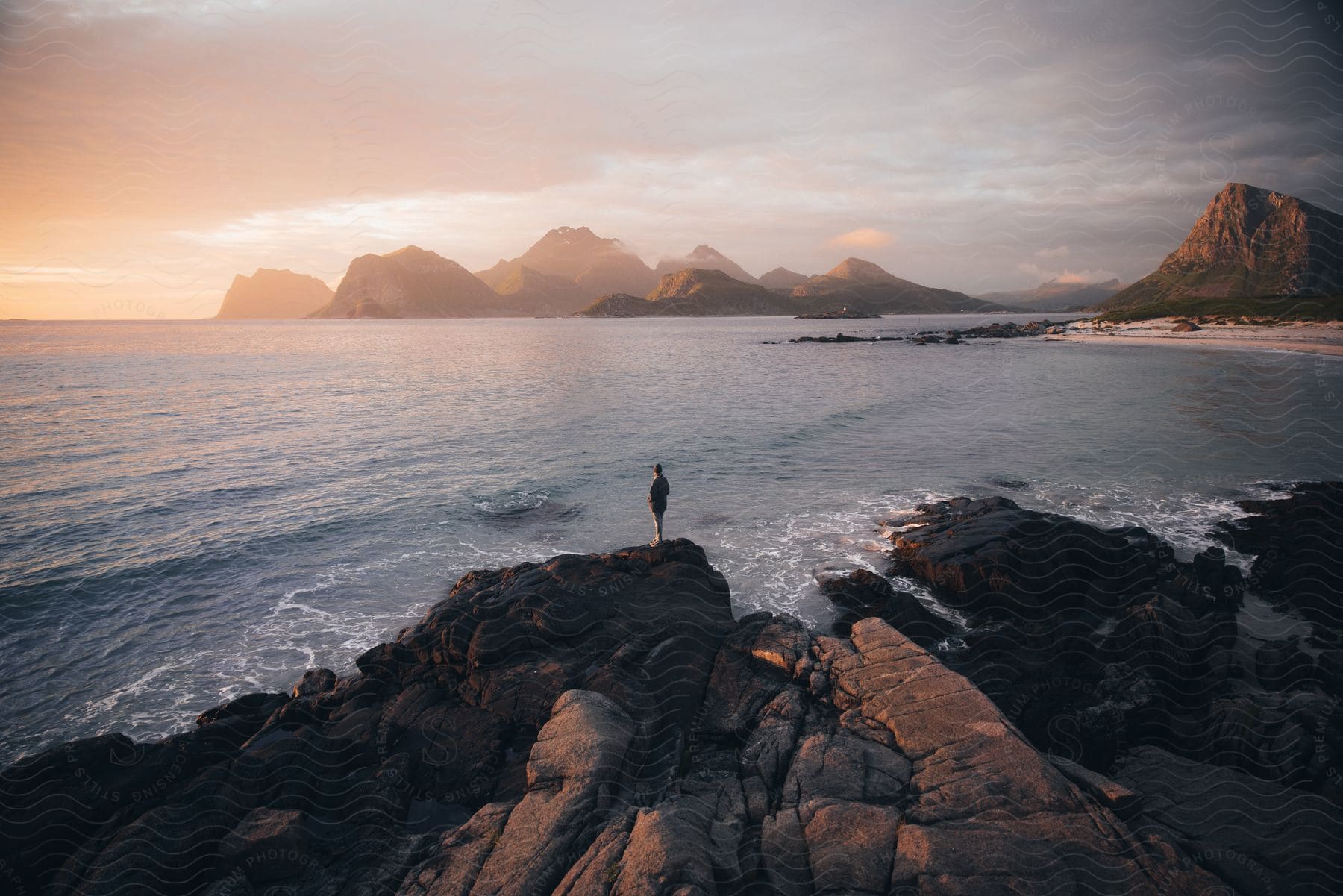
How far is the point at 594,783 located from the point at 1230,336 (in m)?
95.0

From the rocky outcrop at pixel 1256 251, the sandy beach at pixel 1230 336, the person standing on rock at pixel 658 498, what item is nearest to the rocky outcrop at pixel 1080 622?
the person standing on rock at pixel 658 498

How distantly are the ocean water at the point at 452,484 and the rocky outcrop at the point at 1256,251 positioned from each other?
104954 mm

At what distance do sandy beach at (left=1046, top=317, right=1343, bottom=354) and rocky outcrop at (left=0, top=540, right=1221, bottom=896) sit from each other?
243 ft

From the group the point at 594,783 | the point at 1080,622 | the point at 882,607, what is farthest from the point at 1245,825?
the point at 594,783

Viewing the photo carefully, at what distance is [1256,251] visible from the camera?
427 ft

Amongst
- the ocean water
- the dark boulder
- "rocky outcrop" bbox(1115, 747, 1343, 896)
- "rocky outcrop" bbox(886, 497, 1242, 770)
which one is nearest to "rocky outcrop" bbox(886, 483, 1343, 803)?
"rocky outcrop" bbox(886, 497, 1242, 770)

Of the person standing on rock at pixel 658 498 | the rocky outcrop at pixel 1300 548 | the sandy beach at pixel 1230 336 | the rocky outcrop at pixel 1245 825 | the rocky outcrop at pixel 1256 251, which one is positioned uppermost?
the rocky outcrop at pixel 1256 251

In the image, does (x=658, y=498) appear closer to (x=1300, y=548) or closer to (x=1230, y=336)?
(x=1300, y=548)

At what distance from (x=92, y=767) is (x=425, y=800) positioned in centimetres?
507

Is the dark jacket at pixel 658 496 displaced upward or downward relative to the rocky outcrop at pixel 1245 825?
upward

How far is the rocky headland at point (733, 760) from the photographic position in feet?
19.1

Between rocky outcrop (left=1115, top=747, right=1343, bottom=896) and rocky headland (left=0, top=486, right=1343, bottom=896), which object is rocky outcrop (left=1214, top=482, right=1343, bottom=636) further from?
rocky outcrop (left=1115, top=747, right=1343, bottom=896)

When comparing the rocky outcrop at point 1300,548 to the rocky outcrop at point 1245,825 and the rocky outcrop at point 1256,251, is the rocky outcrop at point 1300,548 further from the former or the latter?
the rocky outcrop at point 1256,251

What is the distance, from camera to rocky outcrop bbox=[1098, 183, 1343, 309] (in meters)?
116
